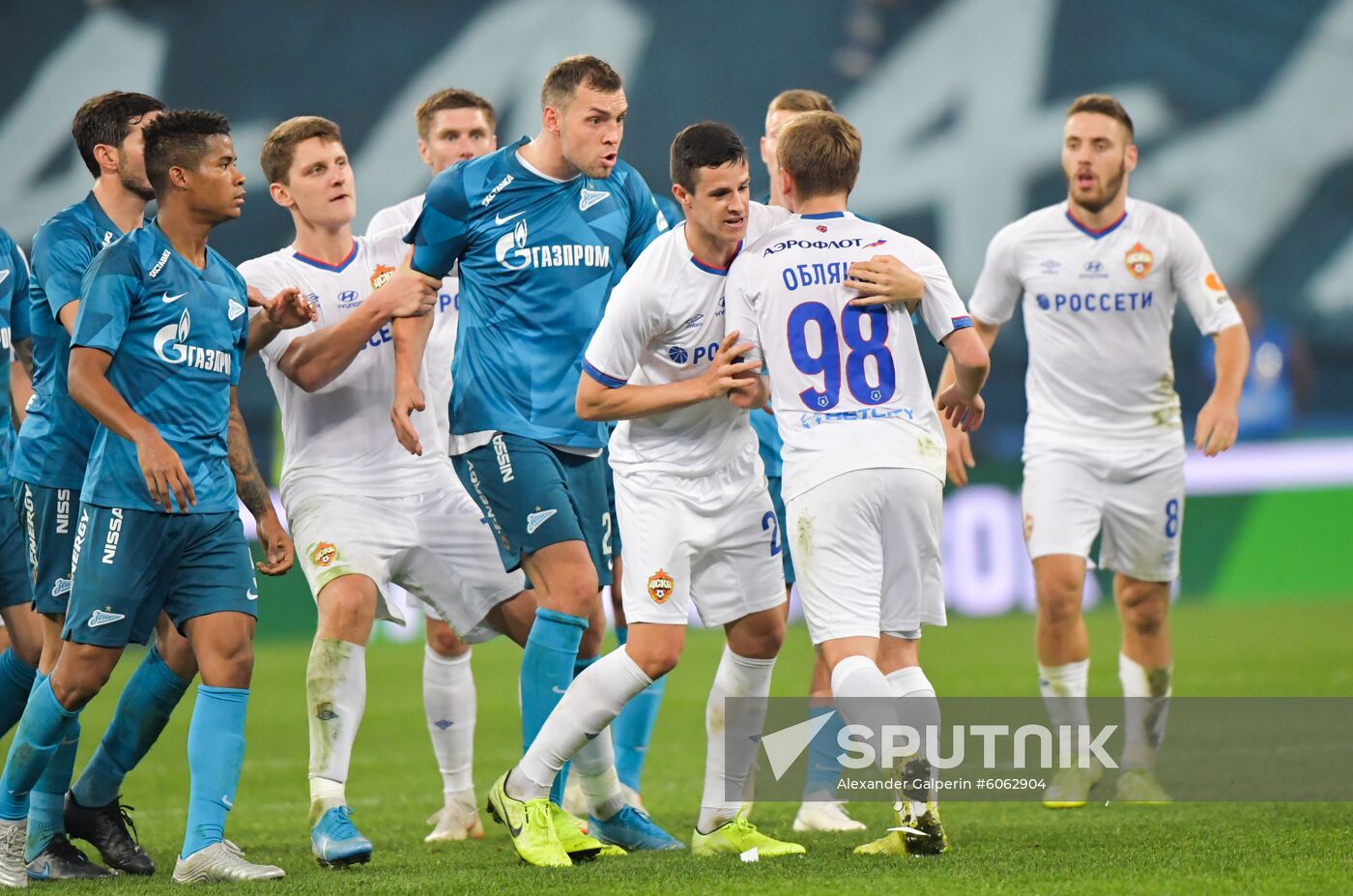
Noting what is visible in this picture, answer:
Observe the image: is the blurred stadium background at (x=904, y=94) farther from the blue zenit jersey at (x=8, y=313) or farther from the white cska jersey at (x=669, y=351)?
the white cska jersey at (x=669, y=351)

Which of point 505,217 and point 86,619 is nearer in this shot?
point 86,619

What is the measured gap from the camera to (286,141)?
607 cm

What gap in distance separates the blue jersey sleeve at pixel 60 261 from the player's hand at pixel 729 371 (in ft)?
6.59

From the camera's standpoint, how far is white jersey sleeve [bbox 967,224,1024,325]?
23.4 ft

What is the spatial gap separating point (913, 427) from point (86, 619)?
96.7 inches

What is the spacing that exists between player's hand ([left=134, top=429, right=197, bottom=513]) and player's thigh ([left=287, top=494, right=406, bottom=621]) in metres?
0.94

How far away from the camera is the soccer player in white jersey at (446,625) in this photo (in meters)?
6.42

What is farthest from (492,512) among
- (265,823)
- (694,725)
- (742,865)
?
(694,725)

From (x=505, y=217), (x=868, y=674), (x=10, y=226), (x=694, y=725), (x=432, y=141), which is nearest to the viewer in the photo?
(x=868, y=674)

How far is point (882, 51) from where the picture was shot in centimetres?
1888

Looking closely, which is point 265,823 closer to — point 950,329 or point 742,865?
point 742,865

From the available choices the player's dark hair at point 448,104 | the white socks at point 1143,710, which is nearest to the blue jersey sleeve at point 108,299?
the player's dark hair at point 448,104

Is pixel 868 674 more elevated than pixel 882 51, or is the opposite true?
pixel 882 51

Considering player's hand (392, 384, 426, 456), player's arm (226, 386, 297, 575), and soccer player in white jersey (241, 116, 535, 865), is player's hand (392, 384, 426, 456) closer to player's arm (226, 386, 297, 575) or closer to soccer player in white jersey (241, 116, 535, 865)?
soccer player in white jersey (241, 116, 535, 865)
